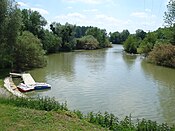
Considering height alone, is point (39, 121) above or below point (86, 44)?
below

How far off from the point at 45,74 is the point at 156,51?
22.5m

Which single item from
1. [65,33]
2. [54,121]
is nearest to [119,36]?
[65,33]

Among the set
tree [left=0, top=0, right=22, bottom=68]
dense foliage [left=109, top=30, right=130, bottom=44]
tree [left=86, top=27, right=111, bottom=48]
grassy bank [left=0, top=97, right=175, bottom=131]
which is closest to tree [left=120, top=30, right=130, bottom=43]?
dense foliage [left=109, top=30, right=130, bottom=44]

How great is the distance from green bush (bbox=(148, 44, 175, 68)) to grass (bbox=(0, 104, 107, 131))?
111ft

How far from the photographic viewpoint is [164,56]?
44.2 m

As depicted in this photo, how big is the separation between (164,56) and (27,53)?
2265 cm

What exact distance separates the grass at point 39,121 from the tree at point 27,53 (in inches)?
885

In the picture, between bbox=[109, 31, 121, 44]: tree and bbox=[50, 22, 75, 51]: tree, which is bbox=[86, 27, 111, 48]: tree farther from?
bbox=[109, 31, 121, 44]: tree

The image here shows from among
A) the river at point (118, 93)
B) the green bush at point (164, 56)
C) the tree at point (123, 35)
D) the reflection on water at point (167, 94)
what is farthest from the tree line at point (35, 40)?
the tree at point (123, 35)

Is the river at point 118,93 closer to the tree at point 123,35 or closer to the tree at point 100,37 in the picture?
the tree at point 100,37

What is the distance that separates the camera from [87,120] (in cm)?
1164

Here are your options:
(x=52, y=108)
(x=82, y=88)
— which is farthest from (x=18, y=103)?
(x=82, y=88)

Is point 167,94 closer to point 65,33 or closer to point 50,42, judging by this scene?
point 50,42

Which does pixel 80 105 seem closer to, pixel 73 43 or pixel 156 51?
pixel 156 51
